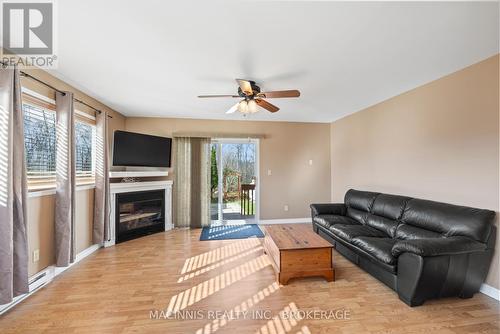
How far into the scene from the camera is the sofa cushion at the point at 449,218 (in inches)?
83.4

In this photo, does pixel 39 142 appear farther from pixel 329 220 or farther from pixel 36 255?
pixel 329 220

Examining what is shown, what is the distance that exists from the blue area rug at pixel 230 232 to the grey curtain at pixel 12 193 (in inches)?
95.1

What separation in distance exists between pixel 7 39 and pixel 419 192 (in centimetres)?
499

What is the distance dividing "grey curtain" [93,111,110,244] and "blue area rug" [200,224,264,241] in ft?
5.38

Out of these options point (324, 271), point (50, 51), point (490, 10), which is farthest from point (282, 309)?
point (50, 51)

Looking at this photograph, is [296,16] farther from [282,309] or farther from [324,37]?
[282,309]

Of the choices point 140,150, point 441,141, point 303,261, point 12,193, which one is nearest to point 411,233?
point 441,141

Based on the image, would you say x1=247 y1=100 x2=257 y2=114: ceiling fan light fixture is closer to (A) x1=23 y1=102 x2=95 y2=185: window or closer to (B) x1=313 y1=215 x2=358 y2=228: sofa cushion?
(B) x1=313 y1=215 x2=358 y2=228: sofa cushion

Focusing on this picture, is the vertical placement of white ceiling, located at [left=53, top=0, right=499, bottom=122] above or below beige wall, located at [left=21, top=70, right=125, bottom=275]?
above

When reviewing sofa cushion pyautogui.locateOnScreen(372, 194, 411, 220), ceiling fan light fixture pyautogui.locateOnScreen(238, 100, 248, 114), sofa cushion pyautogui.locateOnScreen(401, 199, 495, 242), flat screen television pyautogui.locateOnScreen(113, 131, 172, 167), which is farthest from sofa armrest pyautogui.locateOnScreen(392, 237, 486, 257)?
flat screen television pyautogui.locateOnScreen(113, 131, 172, 167)

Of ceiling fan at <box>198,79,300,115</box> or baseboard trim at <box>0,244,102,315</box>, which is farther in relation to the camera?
ceiling fan at <box>198,79,300,115</box>

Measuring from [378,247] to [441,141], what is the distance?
65.0 inches

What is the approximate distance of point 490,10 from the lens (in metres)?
1.60

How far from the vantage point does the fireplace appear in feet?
12.9
